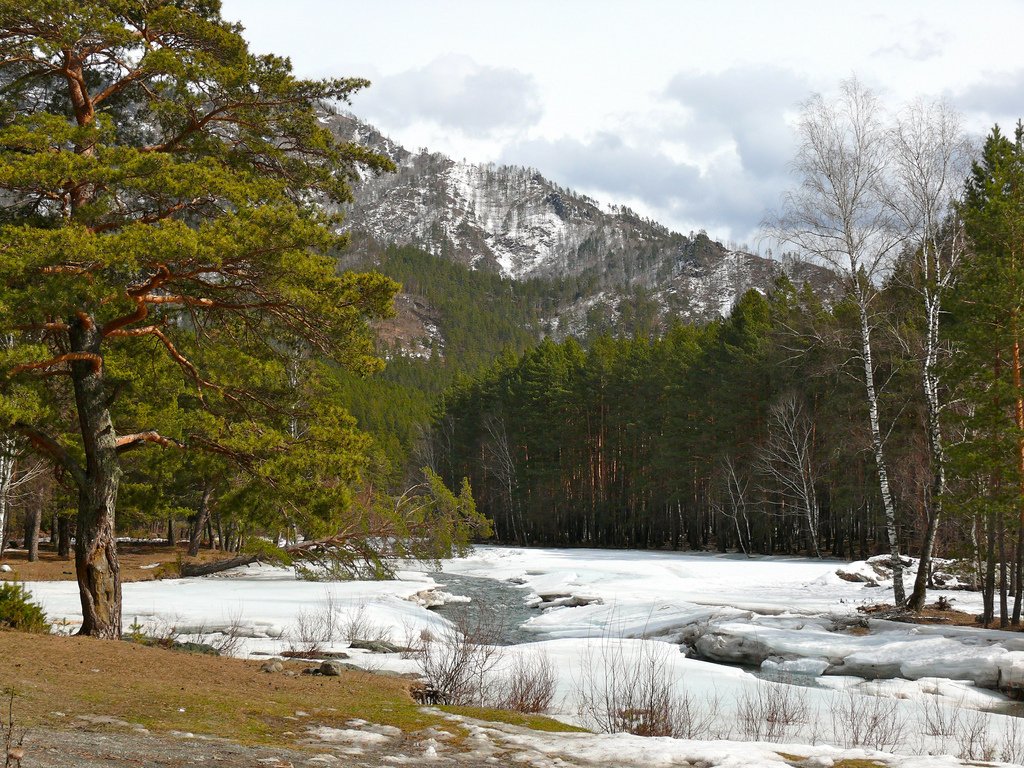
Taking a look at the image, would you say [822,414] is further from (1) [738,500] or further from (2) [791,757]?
(2) [791,757]

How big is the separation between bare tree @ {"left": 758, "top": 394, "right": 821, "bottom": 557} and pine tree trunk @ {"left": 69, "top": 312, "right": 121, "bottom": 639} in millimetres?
29651

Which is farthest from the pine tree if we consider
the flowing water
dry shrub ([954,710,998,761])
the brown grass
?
the brown grass

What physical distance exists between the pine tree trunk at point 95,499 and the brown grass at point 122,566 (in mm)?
13184

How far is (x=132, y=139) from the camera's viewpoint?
39.9 feet

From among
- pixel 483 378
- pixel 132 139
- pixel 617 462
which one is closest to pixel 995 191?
pixel 132 139

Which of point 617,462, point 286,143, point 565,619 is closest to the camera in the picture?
point 286,143

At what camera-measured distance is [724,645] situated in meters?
16.6

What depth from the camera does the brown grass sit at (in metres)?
27.1

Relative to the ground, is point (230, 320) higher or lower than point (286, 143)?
lower

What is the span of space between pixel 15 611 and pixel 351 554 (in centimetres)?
518

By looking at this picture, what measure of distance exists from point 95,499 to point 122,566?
2585 cm

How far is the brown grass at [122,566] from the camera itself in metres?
27.1

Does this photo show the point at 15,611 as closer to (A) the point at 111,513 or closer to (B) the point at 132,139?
(A) the point at 111,513

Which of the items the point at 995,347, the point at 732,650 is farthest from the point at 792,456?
the point at 732,650
